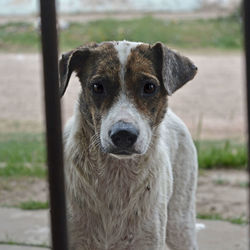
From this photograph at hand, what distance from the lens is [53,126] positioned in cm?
221

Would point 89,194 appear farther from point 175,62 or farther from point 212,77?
point 212,77

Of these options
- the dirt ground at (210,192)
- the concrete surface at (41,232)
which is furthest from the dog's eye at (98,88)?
the dirt ground at (210,192)

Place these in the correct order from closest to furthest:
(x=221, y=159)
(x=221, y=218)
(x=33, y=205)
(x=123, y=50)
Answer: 1. (x=123, y=50)
2. (x=221, y=218)
3. (x=33, y=205)
4. (x=221, y=159)

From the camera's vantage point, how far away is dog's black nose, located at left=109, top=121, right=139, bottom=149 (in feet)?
9.61

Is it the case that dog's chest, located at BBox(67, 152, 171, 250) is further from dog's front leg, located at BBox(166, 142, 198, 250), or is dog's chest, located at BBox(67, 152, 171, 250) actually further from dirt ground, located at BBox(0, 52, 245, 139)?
dirt ground, located at BBox(0, 52, 245, 139)

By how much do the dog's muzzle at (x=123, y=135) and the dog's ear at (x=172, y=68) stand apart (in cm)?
42

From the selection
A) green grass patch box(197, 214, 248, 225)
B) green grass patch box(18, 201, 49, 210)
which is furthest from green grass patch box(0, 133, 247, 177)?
green grass patch box(197, 214, 248, 225)

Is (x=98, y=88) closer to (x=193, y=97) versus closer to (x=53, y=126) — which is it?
(x=53, y=126)

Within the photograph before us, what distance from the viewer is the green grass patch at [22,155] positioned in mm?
6996

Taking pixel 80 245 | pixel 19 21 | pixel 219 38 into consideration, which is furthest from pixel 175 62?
pixel 19 21

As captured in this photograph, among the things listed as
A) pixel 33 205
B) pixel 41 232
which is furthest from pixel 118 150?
pixel 33 205

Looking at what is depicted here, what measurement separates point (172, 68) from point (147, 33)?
1604 centimetres

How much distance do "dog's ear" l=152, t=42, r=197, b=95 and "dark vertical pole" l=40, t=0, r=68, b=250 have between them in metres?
1.15

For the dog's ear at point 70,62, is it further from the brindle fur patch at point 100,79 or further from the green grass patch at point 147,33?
the green grass patch at point 147,33
